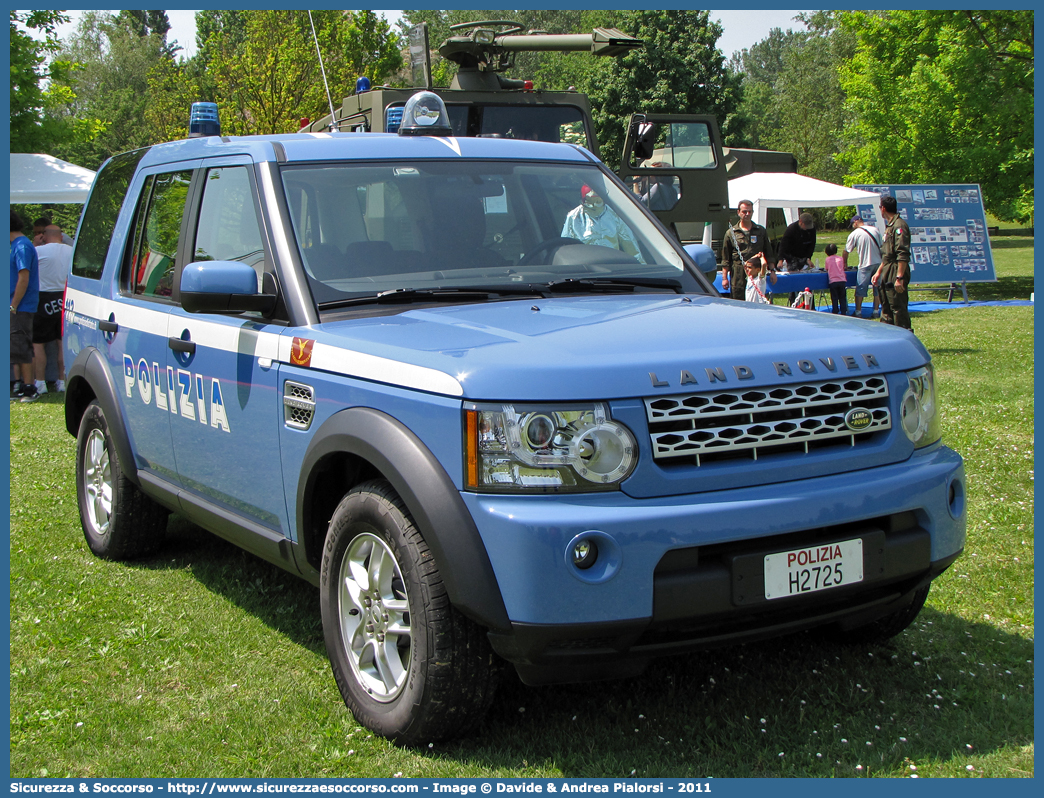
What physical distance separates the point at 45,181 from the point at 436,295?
47.7 ft

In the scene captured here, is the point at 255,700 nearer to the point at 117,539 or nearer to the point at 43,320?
the point at 117,539

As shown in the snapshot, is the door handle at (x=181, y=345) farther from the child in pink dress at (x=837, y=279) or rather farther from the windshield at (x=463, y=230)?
the child in pink dress at (x=837, y=279)

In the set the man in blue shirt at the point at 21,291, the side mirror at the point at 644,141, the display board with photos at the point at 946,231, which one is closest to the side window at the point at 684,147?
the side mirror at the point at 644,141

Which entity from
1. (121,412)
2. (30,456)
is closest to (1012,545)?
(121,412)

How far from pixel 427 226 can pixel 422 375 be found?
4.16 ft

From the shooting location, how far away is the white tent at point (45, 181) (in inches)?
619

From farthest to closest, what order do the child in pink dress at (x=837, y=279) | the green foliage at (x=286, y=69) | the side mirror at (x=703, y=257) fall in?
the green foliage at (x=286, y=69)
the child in pink dress at (x=837, y=279)
the side mirror at (x=703, y=257)

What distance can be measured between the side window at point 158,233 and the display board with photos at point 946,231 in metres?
17.6

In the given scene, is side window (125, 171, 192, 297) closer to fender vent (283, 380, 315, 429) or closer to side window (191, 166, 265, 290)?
side window (191, 166, 265, 290)

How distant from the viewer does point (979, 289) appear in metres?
24.6

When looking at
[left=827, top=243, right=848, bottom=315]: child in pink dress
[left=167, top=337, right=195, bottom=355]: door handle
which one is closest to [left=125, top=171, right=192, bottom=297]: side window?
[left=167, top=337, right=195, bottom=355]: door handle

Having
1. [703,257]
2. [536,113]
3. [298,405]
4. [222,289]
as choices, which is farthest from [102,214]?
[536,113]

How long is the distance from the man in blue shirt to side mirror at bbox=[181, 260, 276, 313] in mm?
8543

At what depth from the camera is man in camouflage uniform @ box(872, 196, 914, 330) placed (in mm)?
12695
